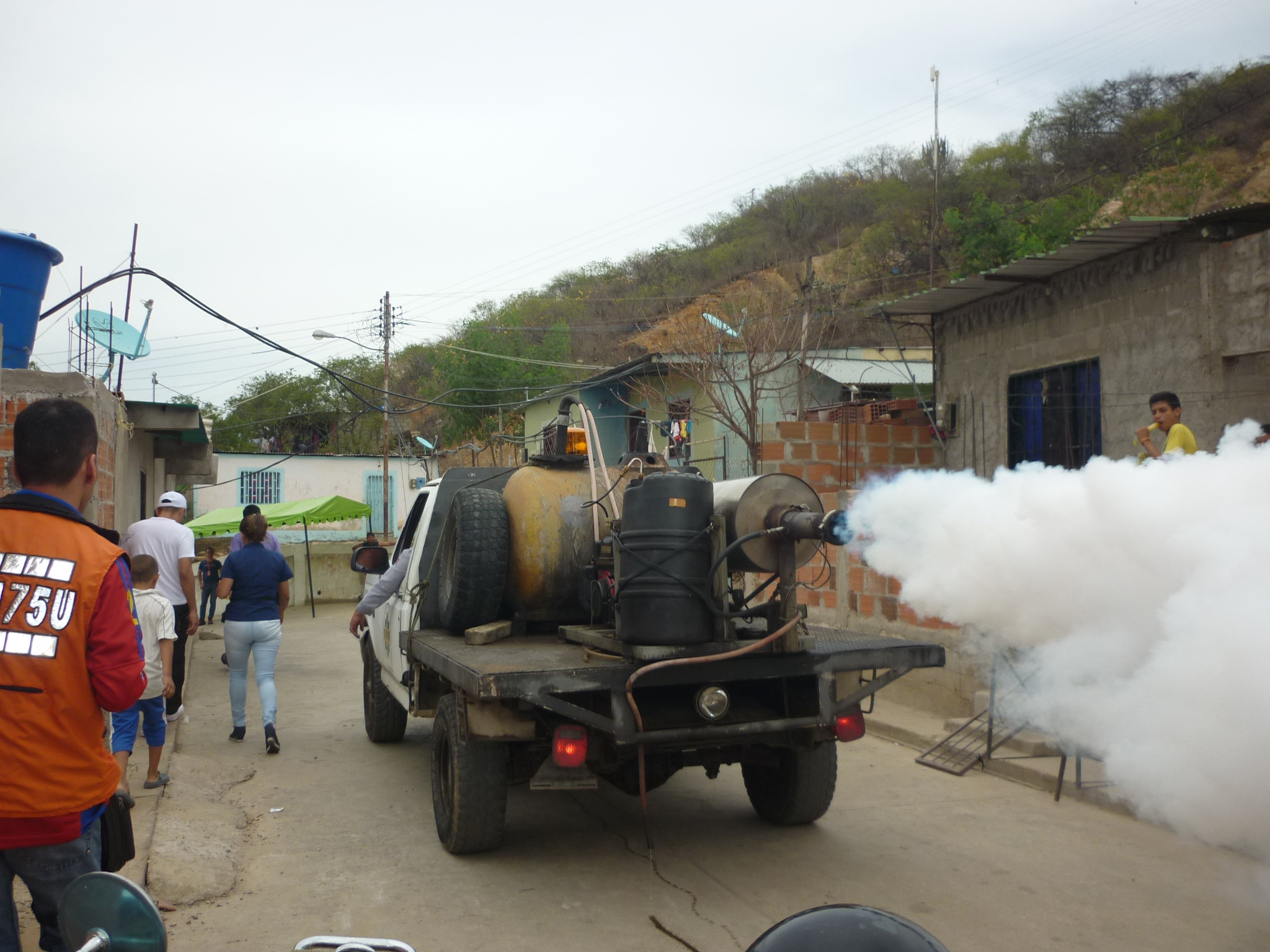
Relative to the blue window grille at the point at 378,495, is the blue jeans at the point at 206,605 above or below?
below

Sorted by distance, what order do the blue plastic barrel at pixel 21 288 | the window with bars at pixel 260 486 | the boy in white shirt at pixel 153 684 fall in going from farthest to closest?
the window with bars at pixel 260 486, the blue plastic barrel at pixel 21 288, the boy in white shirt at pixel 153 684

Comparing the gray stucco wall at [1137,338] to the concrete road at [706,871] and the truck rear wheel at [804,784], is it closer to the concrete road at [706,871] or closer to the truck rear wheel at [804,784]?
the concrete road at [706,871]

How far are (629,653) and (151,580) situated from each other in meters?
3.48

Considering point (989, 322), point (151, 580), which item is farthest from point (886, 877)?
point (989, 322)

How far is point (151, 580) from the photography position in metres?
6.34

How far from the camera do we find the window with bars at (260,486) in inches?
1363

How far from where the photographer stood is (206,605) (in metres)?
19.0

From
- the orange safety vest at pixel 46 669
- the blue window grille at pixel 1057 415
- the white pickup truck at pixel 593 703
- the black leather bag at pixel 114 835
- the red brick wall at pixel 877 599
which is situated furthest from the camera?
the blue window grille at pixel 1057 415

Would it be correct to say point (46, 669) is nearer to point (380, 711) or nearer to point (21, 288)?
point (21, 288)

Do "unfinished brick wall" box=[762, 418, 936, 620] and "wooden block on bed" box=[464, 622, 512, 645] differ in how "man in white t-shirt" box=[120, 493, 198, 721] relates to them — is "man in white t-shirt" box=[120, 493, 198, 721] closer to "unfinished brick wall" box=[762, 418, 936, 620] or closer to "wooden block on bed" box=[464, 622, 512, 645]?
"wooden block on bed" box=[464, 622, 512, 645]

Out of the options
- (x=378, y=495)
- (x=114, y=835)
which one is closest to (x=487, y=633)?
(x=114, y=835)

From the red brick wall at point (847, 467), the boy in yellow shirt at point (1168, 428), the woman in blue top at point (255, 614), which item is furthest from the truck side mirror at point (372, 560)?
the boy in yellow shirt at point (1168, 428)

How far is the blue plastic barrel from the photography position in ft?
19.9

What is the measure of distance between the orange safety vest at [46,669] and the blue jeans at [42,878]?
4.4 inches
